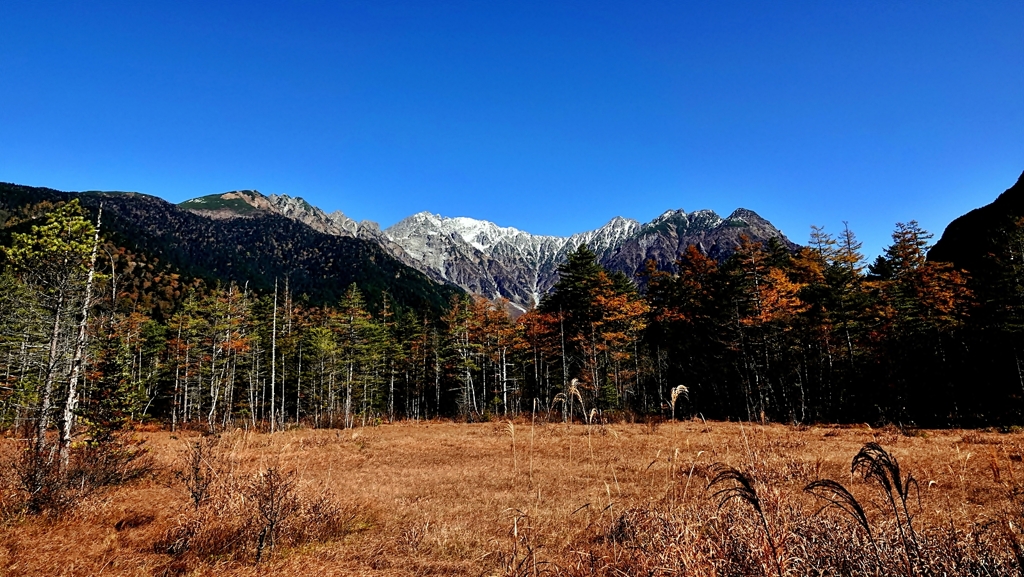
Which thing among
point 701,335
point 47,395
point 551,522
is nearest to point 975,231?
point 701,335

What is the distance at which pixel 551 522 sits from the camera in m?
8.10

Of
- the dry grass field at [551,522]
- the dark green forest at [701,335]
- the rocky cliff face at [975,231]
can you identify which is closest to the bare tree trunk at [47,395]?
the dark green forest at [701,335]

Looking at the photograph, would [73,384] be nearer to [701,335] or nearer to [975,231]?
[701,335]

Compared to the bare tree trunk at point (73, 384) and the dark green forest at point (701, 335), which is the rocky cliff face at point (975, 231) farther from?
the bare tree trunk at point (73, 384)

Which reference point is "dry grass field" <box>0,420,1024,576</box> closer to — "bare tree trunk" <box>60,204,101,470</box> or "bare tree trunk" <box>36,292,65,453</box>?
"bare tree trunk" <box>60,204,101,470</box>

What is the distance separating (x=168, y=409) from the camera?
51.1m

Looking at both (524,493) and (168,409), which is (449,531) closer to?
(524,493)

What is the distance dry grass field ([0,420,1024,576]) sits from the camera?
366 cm

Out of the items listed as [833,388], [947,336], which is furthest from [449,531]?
[947,336]

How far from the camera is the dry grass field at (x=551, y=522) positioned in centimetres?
366

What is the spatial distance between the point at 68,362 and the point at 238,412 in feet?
143

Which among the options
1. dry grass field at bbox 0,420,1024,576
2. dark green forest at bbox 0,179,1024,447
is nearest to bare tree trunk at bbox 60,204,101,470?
dark green forest at bbox 0,179,1024,447

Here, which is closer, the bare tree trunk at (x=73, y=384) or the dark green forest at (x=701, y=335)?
the bare tree trunk at (x=73, y=384)

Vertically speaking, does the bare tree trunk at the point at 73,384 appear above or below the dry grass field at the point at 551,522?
above
